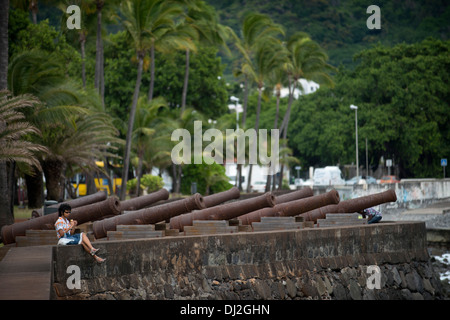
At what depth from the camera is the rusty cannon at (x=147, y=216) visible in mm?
14350

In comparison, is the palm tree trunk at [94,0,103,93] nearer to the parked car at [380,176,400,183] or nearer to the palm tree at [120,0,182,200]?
the palm tree at [120,0,182,200]

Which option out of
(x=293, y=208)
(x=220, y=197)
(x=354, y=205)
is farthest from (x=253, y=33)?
(x=293, y=208)

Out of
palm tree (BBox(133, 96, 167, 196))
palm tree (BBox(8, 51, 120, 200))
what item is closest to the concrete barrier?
palm tree (BBox(133, 96, 167, 196))

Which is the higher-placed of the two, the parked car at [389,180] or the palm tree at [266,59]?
the palm tree at [266,59]

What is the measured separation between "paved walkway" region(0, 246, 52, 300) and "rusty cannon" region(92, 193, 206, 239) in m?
1.62

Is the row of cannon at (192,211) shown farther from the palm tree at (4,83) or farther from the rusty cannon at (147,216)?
the palm tree at (4,83)

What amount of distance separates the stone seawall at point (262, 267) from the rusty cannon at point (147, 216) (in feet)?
7.91

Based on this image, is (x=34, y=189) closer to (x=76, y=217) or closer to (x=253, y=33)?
(x=76, y=217)

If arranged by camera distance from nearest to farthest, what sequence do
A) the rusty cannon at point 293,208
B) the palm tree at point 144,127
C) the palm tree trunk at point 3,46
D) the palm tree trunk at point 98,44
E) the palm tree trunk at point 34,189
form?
the rusty cannon at point 293,208 → the palm tree trunk at point 3,46 → the palm tree trunk at point 34,189 → the palm tree trunk at point 98,44 → the palm tree at point 144,127

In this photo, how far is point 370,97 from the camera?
62.9 m

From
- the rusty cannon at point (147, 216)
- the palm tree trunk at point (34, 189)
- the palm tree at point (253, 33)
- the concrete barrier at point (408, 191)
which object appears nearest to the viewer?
the rusty cannon at point (147, 216)

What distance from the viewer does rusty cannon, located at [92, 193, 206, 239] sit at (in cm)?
1435

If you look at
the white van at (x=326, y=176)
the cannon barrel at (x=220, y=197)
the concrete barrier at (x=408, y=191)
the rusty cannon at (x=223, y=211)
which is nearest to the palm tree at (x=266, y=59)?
the white van at (x=326, y=176)

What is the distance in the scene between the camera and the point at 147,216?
47.3 ft
